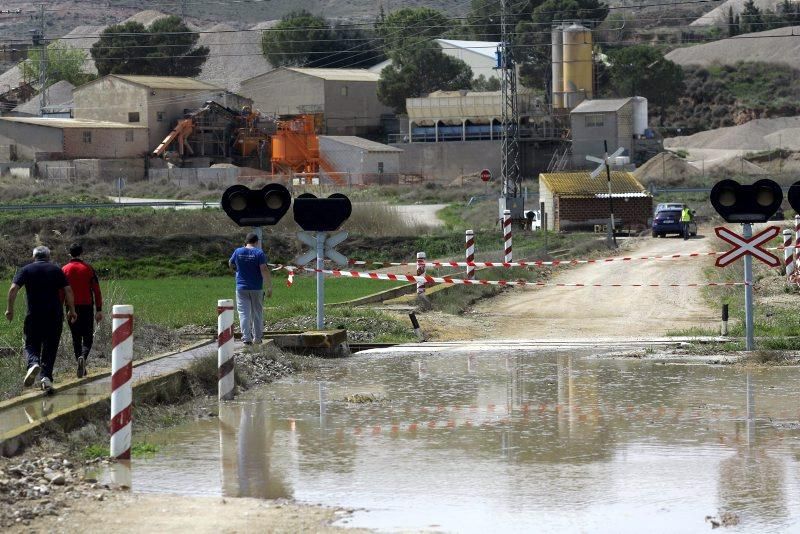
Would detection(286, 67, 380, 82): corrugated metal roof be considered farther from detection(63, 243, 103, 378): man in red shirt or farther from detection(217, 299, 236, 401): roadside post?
detection(217, 299, 236, 401): roadside post

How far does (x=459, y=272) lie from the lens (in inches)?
1355

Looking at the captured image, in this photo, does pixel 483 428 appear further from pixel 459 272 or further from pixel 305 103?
pixel 305 103

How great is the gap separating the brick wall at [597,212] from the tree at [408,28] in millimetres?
81493

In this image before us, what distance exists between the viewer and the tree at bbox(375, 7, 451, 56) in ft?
467

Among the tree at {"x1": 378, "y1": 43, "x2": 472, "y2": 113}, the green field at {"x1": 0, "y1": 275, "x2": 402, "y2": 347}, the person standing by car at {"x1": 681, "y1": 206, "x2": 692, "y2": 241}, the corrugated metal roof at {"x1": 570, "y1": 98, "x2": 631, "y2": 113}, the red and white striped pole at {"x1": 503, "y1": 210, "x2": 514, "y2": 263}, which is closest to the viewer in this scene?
the green field at {"x1": 0, "y1": 275, "x2": 402, "y2": 347}

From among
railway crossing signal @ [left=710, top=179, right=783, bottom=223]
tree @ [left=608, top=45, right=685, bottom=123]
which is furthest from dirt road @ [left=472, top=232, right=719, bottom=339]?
tree @ [left=608, top=45, right=685, bottom=123]

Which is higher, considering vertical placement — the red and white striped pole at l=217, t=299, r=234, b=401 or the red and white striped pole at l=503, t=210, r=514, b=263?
the red and white striped pole at l=217, t=299, r=234, b=401

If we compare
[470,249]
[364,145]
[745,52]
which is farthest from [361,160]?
[745,52]

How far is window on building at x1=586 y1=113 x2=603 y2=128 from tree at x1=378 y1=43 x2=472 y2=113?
3041cm

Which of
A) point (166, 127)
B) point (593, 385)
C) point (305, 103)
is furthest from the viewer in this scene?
point (305, 103)

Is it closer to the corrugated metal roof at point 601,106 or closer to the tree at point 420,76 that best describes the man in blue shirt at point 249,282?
the corrugated metal roof at point 601,106

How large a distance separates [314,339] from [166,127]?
85.4 metres

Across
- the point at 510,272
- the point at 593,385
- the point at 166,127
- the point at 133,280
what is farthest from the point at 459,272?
the point at 166,127

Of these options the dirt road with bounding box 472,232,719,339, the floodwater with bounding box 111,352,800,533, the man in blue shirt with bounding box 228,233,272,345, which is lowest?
the dirt road with bounding box 472,232,719,339
